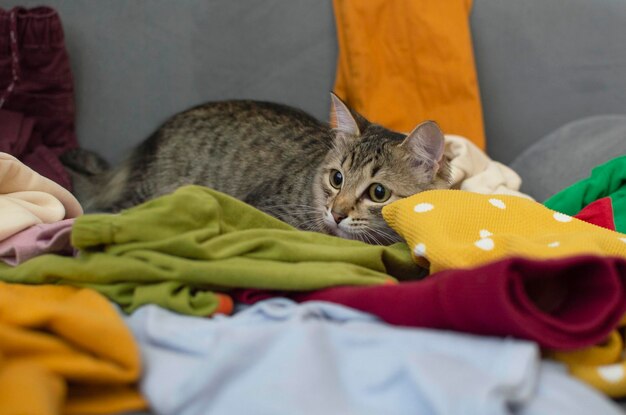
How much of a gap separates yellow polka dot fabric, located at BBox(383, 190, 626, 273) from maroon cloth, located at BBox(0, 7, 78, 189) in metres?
1.04

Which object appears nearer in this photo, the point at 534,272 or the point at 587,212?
the point at 534,272

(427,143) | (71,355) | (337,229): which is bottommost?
(337,229)

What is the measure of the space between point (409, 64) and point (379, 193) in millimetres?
669

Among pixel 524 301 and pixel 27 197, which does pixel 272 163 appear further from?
pixel 524 301

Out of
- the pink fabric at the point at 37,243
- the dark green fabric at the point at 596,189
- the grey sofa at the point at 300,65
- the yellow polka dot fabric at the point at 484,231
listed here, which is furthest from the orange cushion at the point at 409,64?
the pink fabric at the point at 37,243

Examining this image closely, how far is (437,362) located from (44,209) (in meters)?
0.84

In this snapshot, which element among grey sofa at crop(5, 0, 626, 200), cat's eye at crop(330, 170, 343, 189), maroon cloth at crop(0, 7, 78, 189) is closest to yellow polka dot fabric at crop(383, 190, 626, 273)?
cat's eye at crop(330, 170, 343, 189)

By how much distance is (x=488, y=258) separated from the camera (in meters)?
0.96

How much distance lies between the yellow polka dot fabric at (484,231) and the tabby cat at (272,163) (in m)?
0.28

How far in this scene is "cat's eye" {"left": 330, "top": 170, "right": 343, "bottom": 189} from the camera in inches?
58.9

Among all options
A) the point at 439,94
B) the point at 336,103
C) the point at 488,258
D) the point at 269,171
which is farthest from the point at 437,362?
the point at 439,94

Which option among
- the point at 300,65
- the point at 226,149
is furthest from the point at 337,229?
the point at 300,65

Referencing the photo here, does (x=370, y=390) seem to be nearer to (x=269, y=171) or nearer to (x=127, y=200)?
(x=269, y=171)

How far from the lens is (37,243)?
1.04m
